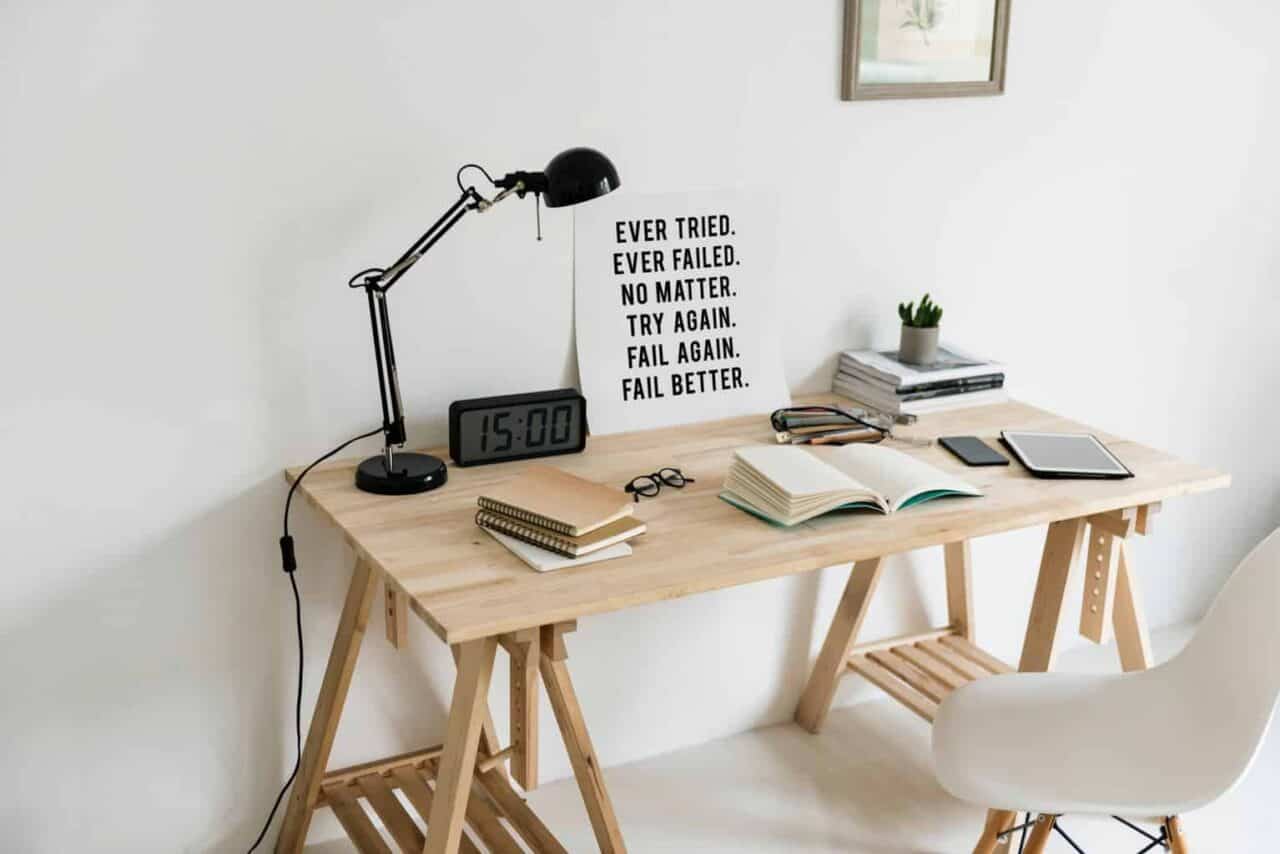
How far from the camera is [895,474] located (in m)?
2.11

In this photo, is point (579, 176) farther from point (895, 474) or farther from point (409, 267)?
point (895, 474)

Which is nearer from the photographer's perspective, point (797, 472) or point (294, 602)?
point (797, 472)

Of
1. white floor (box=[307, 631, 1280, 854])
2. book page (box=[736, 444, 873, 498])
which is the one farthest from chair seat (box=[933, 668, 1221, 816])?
white floor (box=[307, 631, 1280, 854])

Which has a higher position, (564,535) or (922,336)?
(922,336)

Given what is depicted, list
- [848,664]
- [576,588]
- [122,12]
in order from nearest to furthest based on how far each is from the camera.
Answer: [576,588] < [122,12] < [848,664]

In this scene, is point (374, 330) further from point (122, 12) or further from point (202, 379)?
point (122, 12)

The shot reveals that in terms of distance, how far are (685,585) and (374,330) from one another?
65cm

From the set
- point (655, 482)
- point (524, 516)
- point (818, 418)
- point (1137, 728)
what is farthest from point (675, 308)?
point (1137, 728)

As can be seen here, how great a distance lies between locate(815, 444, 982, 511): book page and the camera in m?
2.06

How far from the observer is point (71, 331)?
6.59 ft

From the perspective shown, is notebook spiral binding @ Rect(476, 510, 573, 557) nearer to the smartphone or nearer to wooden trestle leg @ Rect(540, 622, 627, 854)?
wooden trestle leg @ Rect(540, 622, 627, 854)

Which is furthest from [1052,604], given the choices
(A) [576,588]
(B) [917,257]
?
(A) [576,588]

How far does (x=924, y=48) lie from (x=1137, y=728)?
1317 millimetres

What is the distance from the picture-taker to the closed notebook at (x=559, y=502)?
6.12 ft
